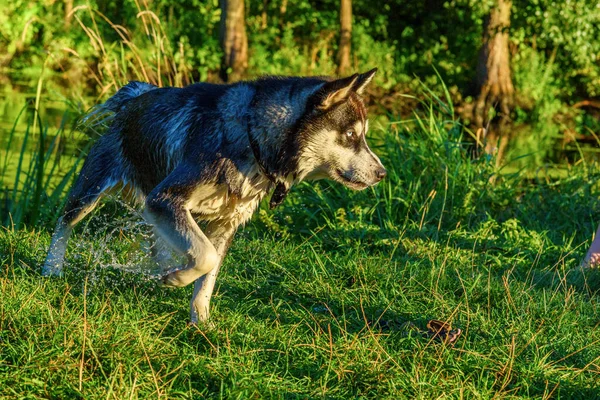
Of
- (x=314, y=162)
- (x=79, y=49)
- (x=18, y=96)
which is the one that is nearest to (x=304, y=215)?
(x=314, y=162)

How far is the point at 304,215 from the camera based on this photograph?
7309 millimetres

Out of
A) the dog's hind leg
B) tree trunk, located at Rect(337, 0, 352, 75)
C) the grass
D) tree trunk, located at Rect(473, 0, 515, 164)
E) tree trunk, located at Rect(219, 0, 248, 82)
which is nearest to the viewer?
the grass

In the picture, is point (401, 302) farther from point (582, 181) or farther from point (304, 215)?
point (582, 181)

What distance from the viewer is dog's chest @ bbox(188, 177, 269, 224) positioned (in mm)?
4641

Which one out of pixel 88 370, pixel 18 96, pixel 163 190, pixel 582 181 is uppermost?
pixel 163 190

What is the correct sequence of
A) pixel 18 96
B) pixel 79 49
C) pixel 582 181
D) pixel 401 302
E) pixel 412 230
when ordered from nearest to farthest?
pixel 401 302 → pixel 412 230 → pixel 582 181 → pixel 18 96 → pixel 79 49

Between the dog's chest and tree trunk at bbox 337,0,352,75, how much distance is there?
16.8m

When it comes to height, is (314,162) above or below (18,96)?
above

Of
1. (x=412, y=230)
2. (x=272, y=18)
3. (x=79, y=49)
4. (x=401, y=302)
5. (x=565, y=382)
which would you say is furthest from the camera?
(x=272, y=18)

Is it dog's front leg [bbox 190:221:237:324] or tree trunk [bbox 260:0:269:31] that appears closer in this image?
dog's front leg [bbox 190:221:237:324]

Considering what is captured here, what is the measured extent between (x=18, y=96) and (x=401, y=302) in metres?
12.9

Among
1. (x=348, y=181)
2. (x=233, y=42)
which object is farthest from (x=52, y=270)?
(x=233, y=42)

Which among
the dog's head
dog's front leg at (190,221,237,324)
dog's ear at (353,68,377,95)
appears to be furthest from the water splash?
dog's ear at (353,68,377,95)

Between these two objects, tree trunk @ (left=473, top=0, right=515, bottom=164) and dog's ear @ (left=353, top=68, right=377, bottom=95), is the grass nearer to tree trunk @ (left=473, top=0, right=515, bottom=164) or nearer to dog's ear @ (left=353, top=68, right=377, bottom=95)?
dog's ear @ (left=353, top=68, right=377, bottom=95)
